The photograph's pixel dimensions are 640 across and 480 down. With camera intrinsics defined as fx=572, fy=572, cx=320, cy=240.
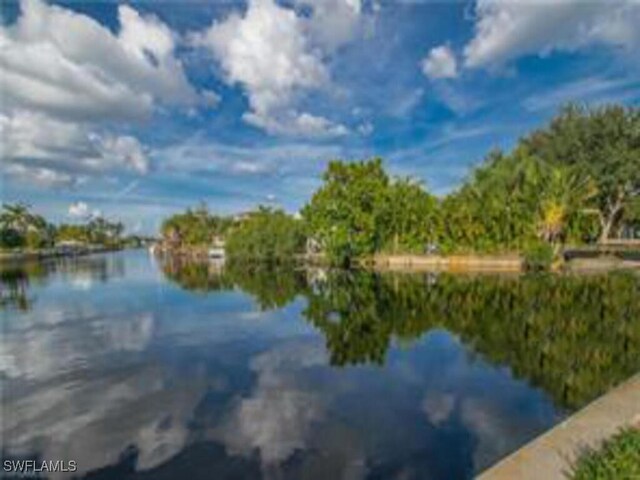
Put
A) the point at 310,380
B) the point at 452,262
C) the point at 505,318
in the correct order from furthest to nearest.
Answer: the point at 452,262, the point at 505,318, the point at 310,380

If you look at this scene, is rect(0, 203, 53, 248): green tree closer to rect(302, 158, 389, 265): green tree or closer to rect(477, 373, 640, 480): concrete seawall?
rect(302, 158, 389, 265): green tree

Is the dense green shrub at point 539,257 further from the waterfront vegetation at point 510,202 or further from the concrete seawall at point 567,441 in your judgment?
the concrete seawall at point 567,441

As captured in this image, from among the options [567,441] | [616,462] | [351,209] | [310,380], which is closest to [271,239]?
[351,209]

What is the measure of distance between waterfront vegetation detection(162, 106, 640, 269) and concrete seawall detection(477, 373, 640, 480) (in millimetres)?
49385

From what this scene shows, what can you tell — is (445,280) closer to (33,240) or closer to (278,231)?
(278,231)

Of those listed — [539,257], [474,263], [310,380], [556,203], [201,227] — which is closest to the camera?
[310,380]

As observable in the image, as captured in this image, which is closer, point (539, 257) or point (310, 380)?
point (310, 380)

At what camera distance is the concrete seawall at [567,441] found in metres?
9.00

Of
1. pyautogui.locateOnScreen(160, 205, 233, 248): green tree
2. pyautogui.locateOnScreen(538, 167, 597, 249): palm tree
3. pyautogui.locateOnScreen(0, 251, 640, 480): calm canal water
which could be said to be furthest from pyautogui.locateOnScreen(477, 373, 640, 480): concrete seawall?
pyautogui.locateOnScreen(160, 205, 233, 248): green tree

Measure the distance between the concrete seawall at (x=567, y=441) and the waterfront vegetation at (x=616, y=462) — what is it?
1.85 feet

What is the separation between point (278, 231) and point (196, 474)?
80464 mm

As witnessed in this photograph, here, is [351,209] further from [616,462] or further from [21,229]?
[21,229]

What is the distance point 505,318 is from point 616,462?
22613 millimetres

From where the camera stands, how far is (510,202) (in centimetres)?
6638
